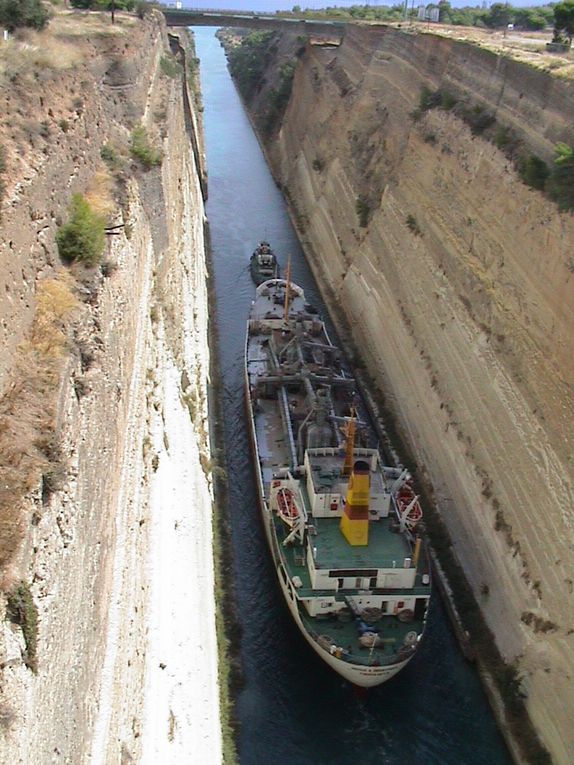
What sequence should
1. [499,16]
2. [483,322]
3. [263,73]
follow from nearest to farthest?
1. [483,322]
2. [499,16]
3. [263,73]

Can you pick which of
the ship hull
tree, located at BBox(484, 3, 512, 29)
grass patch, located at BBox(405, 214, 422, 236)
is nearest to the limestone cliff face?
grass patch, located at BBox(405, 214, 422, 236)

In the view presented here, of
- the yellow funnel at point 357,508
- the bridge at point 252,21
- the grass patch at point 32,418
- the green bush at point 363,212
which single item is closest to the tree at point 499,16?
the bridge at point 252,21

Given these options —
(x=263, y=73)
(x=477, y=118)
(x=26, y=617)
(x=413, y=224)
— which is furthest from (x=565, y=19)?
(x=263, y=73)

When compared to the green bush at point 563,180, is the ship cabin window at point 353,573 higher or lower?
lower

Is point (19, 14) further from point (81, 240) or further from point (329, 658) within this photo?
point (329, 658)

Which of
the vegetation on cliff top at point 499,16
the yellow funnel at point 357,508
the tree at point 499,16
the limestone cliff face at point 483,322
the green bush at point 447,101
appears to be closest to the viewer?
the limestone cliff face at point 483,322

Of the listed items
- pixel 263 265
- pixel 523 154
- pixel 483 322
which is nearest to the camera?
pixel 483 322

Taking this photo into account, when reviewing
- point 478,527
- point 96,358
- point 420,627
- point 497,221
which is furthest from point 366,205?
point 96,358

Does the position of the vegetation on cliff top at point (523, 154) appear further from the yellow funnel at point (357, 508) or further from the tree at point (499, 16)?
the tree at point (499, 16)
